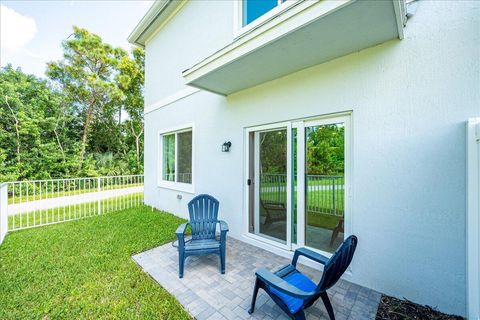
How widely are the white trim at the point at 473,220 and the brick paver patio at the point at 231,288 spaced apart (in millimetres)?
913

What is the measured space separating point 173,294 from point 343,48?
420 cm

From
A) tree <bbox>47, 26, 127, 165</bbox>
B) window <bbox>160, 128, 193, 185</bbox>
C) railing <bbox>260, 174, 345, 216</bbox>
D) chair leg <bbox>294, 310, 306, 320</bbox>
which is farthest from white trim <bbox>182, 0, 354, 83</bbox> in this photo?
tree <bbox>47, 26, 127, 165</bbox>

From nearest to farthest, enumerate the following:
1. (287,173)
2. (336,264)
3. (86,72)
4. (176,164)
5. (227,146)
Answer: (336,264) < (287,173) < (227,146) < (176,164) < (86,72)

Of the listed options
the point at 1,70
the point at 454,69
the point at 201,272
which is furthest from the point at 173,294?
the point at 1,70

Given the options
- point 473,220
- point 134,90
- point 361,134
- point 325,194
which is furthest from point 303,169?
point 134,90

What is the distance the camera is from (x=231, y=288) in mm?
2887

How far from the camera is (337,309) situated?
2465 millimetres

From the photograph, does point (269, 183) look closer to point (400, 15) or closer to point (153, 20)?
point (400, 15)

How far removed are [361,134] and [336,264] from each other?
1910 mm

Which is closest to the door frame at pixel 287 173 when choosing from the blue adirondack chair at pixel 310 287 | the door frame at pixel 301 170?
the door frame at pixel 301 170

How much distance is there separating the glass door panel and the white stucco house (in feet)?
Result: 0.06

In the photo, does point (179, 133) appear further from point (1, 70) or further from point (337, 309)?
point (1, 70)

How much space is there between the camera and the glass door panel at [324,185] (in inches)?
129

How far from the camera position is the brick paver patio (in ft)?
7.97
